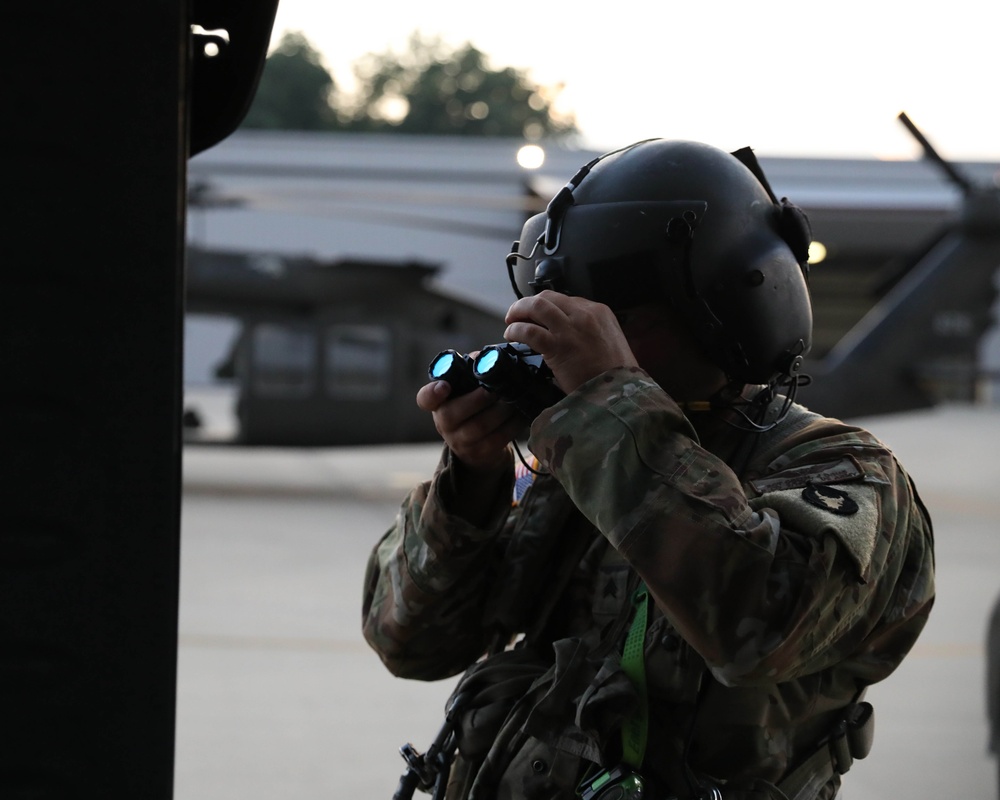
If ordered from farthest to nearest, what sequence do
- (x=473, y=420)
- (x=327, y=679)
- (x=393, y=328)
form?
1. (x=393, y=328)
2. (x=327, y=679)
3. (x=473, y=420)

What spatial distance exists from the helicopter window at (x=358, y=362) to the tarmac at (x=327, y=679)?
2724 millimetres

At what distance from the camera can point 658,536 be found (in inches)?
46.5

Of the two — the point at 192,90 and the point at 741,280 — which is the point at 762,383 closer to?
the point at 741,280

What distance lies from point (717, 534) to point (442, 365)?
0.42 metres

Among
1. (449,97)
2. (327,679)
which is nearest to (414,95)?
(449,97)

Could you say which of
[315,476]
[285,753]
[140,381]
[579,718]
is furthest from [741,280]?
[315,476]

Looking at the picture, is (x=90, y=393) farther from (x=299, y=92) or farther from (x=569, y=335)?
(x=299, y=92)

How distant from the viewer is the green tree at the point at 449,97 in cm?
6150

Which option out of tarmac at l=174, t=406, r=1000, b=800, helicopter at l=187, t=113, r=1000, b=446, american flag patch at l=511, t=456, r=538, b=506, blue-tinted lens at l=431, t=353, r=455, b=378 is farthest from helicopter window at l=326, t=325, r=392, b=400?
blue-tinted lens at l=431, t=353, r=455, b=378

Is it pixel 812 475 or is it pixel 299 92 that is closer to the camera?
pixel 812 475

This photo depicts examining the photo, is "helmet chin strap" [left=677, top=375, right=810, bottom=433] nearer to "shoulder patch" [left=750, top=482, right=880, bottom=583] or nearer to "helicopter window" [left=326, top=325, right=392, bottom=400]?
"shoulder patch" [left=750, top=482, right=880, bottom=583]

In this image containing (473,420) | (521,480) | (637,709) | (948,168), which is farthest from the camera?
(948,168)

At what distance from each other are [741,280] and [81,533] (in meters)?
0.95

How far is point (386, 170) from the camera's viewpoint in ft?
86.2
